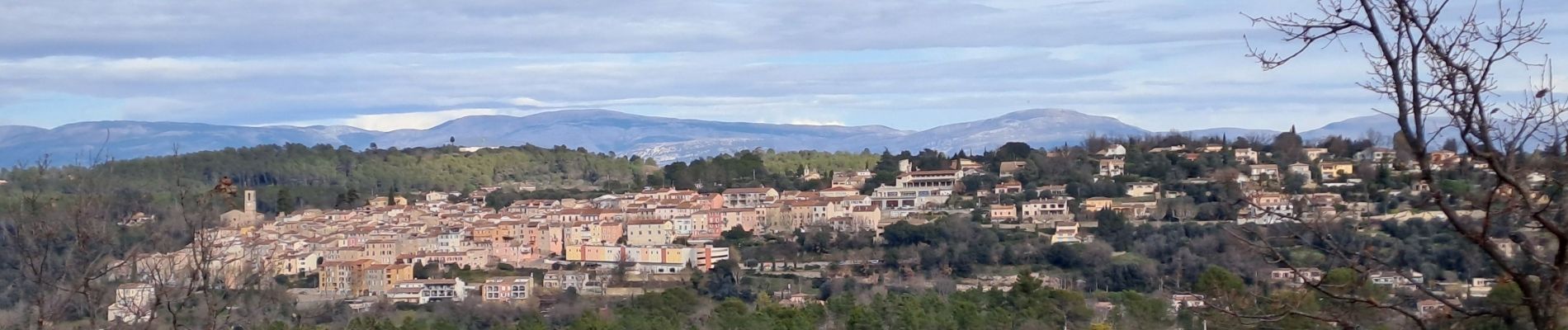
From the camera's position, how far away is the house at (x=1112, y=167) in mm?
33625

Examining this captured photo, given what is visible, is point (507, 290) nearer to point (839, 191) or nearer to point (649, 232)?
point (649, 232)

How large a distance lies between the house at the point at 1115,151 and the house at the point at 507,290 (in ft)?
54.5

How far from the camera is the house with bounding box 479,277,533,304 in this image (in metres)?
22.6

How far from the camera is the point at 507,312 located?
20.8 metres

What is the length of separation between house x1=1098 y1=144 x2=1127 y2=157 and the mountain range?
4.95 metres

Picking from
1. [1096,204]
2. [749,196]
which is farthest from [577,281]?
[1096,204]

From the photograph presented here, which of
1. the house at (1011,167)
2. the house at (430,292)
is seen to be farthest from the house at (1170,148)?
the house at (430,292)

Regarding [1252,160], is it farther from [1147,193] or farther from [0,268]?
[0,268]

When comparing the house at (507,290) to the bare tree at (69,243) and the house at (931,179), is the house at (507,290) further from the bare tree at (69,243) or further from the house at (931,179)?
the bare tree at (69,243)

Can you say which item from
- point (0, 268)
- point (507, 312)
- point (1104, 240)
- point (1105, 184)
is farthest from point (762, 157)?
point (0, 268)

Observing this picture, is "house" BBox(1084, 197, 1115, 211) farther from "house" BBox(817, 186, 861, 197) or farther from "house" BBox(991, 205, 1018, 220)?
"house" BBox(817, 186, 861, 197)

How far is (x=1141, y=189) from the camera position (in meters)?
30.7

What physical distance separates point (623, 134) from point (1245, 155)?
51845mm

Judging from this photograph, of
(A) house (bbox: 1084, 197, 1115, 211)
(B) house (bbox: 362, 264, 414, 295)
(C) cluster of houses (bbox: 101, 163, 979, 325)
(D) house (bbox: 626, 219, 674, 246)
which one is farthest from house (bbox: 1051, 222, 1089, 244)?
(B) house (bbox: 362, 264, 414, 295)
